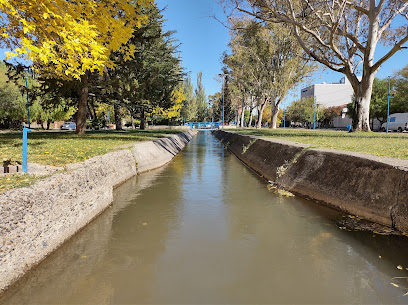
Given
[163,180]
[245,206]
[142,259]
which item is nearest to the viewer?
[142,259]

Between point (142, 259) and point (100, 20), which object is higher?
point (100, 20)

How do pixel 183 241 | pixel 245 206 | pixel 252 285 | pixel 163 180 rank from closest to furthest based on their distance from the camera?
1. pixel 252 285
2. pixel 183 241
3. pixel 245 206
4. pixel 163 180

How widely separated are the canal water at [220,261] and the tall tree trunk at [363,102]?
1592 cm

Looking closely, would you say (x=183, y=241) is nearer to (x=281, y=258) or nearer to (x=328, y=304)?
(x=281, y=258)

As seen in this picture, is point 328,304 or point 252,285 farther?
point 252,285

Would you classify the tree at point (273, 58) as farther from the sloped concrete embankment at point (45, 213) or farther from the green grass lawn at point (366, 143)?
the sloped concrete embankment at point (45, 213)

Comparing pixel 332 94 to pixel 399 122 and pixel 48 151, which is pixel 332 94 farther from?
pixel 48 151

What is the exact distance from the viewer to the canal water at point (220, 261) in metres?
3.01

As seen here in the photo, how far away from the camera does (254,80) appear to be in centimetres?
3841

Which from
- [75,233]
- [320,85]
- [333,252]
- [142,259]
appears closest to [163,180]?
[75,233]

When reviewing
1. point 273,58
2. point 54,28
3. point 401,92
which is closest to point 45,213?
point 54,28

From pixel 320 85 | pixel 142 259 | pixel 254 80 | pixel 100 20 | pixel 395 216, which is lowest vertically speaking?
pixel 142 259

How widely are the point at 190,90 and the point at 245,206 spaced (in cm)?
6842

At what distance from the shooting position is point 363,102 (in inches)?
742
